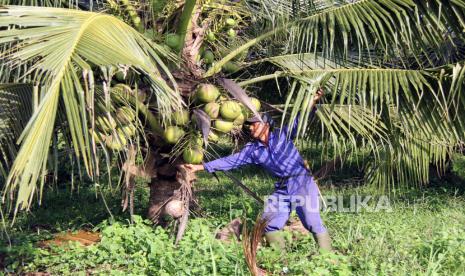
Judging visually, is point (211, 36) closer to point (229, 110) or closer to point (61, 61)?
point (229, 110)

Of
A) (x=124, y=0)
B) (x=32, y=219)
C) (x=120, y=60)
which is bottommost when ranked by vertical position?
(x=32, y=219)

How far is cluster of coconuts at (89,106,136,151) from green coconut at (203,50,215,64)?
922mm

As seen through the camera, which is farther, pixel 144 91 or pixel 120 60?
pixel 144 91

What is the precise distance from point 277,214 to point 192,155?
2.99 feet

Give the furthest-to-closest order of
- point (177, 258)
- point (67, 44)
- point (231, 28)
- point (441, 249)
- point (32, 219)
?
point (32, 219) → point (231, 28) → point (441, 249) → point (177, 258) → point (67, 44)

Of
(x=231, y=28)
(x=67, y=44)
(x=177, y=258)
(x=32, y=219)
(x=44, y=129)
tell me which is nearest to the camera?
(x=44, y=129)

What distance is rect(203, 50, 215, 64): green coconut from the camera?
5.56 meters

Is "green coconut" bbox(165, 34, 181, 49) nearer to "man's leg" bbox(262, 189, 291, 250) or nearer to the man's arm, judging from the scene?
the man's arm

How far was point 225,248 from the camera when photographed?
482cm

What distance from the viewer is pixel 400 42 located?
5109mm

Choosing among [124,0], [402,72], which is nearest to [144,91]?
[124,0]

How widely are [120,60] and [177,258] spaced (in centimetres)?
158

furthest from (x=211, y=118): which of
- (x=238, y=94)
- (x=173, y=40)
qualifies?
(x=173, y=40)

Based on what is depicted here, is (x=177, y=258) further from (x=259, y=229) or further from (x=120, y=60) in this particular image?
(x=120, y=60)
